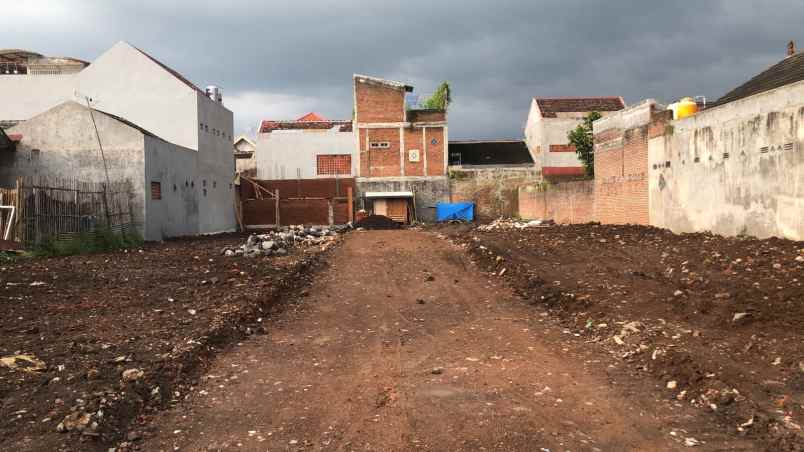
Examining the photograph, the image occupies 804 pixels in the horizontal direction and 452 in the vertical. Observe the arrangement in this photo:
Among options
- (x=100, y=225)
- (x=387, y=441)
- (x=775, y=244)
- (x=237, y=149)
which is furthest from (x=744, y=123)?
(x=237, y=149)

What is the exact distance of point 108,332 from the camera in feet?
24.1

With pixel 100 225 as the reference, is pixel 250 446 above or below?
below

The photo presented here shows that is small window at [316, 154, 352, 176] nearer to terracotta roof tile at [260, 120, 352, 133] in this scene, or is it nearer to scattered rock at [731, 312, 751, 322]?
terracotta roof tile at [260, 120, 352, 133]

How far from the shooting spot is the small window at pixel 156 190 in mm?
22703

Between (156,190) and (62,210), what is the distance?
573 centimetres

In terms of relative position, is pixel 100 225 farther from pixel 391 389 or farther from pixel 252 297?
pixel 391 389

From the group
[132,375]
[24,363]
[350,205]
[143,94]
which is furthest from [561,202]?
[24,363]

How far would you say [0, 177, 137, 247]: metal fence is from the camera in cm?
1588

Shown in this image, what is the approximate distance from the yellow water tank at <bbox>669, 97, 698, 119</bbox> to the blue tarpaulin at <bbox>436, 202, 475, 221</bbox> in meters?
20.0

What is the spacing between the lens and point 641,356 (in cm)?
628

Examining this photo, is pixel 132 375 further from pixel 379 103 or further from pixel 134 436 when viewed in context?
pixel 379 103

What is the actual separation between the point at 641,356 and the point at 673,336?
0.68 m

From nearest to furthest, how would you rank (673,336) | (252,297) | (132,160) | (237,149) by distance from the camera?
(673,336) → (252,297) → (132,160) → (237,149)

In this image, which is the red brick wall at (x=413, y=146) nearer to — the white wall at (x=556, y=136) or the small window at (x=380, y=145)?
the small window at (x=380, y=145)
